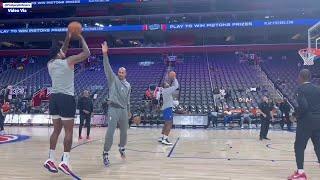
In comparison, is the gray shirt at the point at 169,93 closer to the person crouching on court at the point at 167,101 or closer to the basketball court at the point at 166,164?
the person crouching on court at the point at 167,101

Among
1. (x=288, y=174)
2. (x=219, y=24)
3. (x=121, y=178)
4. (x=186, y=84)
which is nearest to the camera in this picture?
(x=121, y=178)

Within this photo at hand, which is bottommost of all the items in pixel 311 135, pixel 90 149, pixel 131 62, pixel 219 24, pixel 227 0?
pixel 90 149

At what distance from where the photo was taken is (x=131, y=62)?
29.6 metres

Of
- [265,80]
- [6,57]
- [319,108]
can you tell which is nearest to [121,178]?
[319,108]

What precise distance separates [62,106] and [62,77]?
16.2 inches

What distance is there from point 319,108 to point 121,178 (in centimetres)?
289

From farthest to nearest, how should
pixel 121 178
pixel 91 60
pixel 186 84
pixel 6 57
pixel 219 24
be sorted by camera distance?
pixel 6 57, pixel 91 60, pixel 219 24, pixel 186 84, pixel 121 178

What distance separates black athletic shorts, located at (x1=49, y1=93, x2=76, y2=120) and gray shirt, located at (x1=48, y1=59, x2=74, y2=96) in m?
0.07

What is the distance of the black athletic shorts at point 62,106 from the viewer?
502 cm

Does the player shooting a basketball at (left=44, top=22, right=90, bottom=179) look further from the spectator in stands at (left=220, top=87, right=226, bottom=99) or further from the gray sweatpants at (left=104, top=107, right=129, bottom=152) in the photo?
the spectator in stands at (left=220, top=87, right=226, bottom=99)

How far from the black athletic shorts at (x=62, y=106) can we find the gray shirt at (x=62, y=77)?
7 centimetres

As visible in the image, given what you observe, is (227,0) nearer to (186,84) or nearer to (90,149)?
(186,84)

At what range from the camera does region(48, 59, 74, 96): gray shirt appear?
16.7 ft

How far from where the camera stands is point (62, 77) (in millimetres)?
5109
